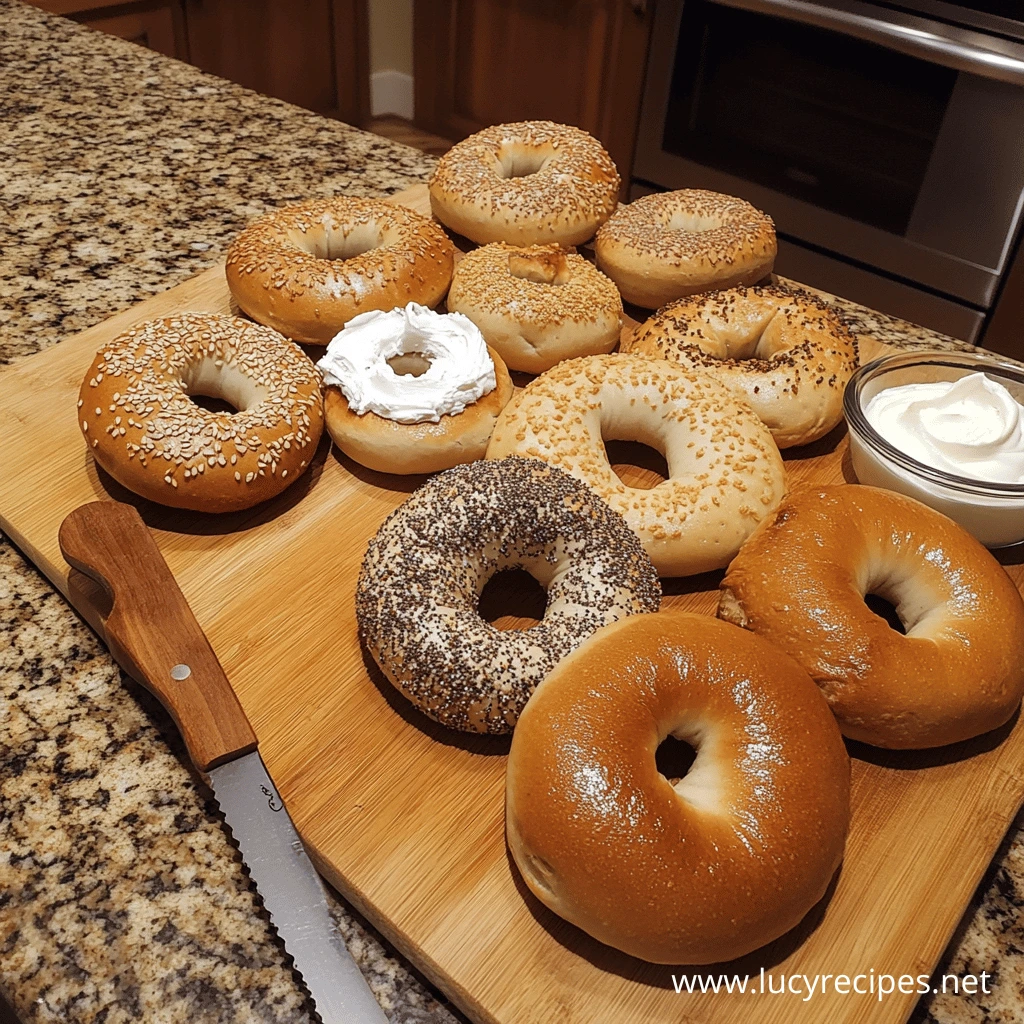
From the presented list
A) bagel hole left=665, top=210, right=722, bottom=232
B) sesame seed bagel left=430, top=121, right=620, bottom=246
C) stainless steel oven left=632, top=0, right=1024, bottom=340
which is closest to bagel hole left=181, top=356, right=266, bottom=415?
sesame seed bagel left=430, top=121, right=620, bottom=246

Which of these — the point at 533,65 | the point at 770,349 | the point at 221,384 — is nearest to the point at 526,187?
the point at 770,349

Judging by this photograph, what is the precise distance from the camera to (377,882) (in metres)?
0.89

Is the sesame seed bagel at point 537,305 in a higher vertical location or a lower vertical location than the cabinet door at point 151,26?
higher

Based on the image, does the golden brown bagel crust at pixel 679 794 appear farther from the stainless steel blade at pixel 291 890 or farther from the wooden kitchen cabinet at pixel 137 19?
the wooden kitchen cabinet at pixel 137 19

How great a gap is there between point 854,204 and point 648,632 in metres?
1.98

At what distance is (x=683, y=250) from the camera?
1.57 m

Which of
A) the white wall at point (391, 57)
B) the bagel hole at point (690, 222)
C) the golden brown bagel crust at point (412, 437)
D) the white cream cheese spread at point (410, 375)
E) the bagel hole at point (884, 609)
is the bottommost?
the white wall at point (391, 57)

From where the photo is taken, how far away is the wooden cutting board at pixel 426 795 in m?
0.84

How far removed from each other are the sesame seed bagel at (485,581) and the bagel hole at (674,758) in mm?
149

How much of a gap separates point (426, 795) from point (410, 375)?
0.67m

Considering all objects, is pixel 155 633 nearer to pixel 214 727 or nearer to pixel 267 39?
pixel 214 727

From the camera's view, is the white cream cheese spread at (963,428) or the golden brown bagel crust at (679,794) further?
the white cream cheese spread at (963,428)

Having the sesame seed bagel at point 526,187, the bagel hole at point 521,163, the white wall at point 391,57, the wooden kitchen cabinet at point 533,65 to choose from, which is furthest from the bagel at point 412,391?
the white wall at point 391,57

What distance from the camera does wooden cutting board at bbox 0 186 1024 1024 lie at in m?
0.84
